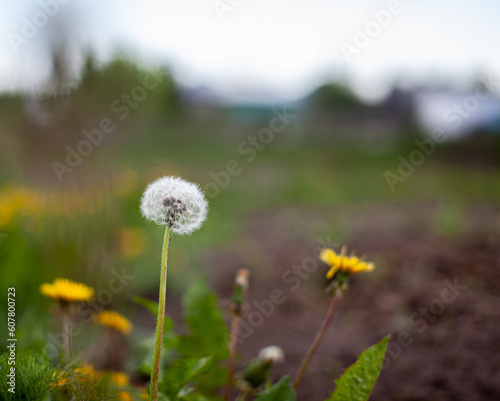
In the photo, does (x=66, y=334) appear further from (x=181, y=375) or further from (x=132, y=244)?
(x=132, y=244)

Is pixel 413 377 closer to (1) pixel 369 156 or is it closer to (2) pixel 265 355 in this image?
(2) pixel 265 355

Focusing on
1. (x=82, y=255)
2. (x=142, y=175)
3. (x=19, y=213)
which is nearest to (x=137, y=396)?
(x=82, y=255)

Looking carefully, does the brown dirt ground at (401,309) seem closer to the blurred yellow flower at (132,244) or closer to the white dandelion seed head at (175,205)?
the blurred yellow flower at (132,244)

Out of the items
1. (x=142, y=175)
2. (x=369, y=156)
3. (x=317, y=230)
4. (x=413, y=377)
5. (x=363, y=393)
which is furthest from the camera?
(x=369, y=156)

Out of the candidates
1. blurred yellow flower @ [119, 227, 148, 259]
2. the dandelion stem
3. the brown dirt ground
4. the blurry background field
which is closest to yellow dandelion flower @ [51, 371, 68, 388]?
the dandelion stem

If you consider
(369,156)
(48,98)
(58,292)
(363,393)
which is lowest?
(363,393)

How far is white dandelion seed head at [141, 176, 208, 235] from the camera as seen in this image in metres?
0.99

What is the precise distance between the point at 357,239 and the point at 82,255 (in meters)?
2.24

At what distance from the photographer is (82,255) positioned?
7.97 feet

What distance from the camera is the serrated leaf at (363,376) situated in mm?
1118

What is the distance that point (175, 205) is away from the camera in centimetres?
99

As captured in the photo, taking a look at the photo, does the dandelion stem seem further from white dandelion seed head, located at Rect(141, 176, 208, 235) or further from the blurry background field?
white dandelion seed head, located at Rect(141, 176, 208, 235)

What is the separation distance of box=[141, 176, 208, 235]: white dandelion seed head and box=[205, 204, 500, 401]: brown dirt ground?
1.12 meters

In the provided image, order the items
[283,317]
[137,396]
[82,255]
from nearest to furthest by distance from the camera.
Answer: [137,396] → [82,255] → [283,317]
